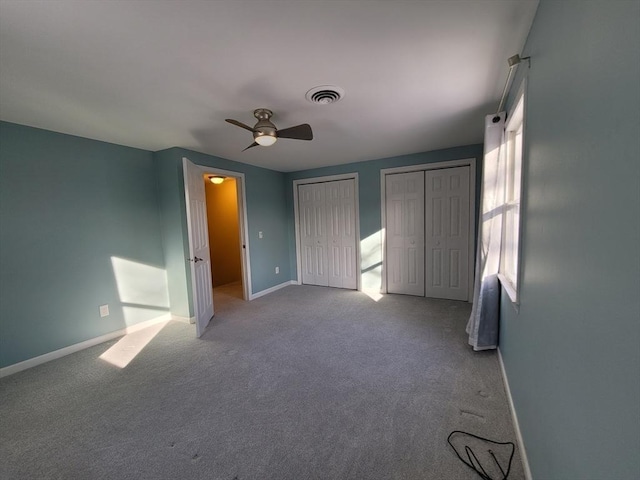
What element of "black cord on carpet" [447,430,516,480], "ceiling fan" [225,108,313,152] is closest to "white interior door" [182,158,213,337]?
"ceiling fan" [225,108,313,152]

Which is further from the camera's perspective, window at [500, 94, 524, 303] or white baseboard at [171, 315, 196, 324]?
white baseboard at [171, 315, 196, 324]

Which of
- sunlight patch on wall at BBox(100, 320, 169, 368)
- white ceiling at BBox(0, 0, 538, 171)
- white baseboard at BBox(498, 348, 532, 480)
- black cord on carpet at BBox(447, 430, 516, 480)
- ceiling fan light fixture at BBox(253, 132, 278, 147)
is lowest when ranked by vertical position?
black cord on carpet at BBox(447, 430, 516, 480)

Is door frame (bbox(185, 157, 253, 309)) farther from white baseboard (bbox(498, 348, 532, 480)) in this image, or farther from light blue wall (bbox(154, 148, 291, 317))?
white baseboard (bbox(498, 348, 532, 480))

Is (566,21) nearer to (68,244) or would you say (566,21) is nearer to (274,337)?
(274,337)

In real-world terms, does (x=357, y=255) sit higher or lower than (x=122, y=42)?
lower

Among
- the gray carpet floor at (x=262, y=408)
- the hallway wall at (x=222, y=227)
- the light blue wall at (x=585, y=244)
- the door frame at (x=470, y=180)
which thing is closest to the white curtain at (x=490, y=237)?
the gray carpet floor at (x=262, y=408)

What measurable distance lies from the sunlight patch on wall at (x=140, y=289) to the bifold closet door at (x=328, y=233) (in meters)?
2.47

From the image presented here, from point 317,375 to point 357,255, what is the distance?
2.63 m

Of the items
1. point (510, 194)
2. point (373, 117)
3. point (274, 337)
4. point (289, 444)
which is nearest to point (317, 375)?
point (289, 444)

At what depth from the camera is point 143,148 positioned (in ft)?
11.0

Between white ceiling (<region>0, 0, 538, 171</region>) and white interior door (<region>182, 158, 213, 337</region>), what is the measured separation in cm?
60

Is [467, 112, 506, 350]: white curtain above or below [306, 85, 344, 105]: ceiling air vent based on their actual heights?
below

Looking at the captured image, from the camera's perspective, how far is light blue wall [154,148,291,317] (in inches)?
135

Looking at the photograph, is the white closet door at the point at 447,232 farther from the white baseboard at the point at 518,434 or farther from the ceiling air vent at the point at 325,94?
the ceiling air vent at the point at 325,94
